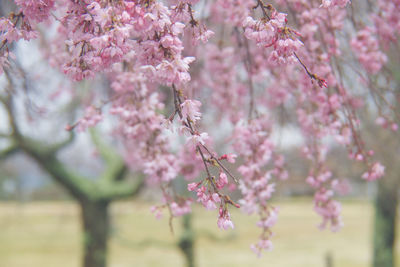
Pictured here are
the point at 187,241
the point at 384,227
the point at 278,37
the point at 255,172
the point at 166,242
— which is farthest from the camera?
the point at 166,242

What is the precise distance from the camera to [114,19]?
1460mm

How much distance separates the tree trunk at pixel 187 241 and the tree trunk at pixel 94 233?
73.1 inches

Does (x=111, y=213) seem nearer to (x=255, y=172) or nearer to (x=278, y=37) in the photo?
(x=255, y=172)

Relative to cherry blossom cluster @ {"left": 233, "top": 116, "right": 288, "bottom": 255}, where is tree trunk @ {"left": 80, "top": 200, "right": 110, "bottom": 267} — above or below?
above

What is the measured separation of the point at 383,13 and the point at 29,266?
13.9 m

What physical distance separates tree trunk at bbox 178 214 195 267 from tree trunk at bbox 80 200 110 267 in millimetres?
1856

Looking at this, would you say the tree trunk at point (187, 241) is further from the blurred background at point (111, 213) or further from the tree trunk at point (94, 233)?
the tree trunk at point (94, 233)

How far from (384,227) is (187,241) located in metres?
4.52

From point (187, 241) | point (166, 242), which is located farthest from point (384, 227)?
point (166, 242)

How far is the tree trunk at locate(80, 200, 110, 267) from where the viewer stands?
7.83 meters

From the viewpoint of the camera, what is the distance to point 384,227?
984 cm

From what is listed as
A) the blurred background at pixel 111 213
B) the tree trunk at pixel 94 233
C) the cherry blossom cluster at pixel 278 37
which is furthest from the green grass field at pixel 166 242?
the cherry blossom cluster at pixel 278 37

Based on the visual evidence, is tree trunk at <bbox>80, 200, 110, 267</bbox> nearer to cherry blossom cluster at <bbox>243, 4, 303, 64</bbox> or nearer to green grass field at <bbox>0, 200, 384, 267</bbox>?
green grass field at <bbox>0, 200, 384, 267</bbox>

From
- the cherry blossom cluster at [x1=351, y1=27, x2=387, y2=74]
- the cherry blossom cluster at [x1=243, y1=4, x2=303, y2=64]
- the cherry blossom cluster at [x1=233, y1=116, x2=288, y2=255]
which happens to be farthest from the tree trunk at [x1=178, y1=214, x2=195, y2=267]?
the cherry blossom cluster at [x1=243, y1=4, x2=303, y2=64]
